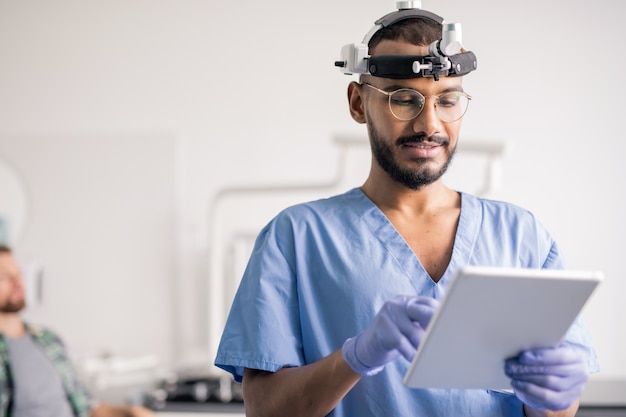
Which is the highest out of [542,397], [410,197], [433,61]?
[433,61]

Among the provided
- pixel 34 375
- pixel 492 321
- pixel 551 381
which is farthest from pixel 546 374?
pixel 34 375

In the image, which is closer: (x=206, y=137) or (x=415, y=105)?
(x=415, y=105)

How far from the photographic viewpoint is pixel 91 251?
393cm

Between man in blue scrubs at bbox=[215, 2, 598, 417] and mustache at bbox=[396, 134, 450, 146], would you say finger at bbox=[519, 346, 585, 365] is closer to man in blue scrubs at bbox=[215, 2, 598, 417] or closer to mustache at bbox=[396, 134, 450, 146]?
man in blue scrubs at bbox=[215, 2, 598, 417]

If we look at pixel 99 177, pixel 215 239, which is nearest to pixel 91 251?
pixel 99 177

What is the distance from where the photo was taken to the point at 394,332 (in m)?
1.20

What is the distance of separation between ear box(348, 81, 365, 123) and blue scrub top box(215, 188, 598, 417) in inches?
5.5

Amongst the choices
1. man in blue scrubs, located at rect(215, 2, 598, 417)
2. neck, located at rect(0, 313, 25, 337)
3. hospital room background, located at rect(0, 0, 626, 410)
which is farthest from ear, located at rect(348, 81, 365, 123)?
hospital room background, located at rect(0, 0, 626, 410)

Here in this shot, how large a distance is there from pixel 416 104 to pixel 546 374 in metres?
0.46

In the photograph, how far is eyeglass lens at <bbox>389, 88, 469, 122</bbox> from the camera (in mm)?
1427

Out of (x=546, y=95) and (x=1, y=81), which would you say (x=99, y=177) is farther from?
(x=546, y=95)

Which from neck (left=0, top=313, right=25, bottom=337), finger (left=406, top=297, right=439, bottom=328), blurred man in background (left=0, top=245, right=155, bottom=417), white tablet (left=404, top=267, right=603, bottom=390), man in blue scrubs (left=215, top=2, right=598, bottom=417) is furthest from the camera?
neck (left=0, top=313, right=25, bottom=337)

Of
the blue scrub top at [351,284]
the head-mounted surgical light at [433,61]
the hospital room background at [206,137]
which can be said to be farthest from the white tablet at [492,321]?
the hospital room background at [206,137]

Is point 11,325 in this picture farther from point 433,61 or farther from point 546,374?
point 546,374
